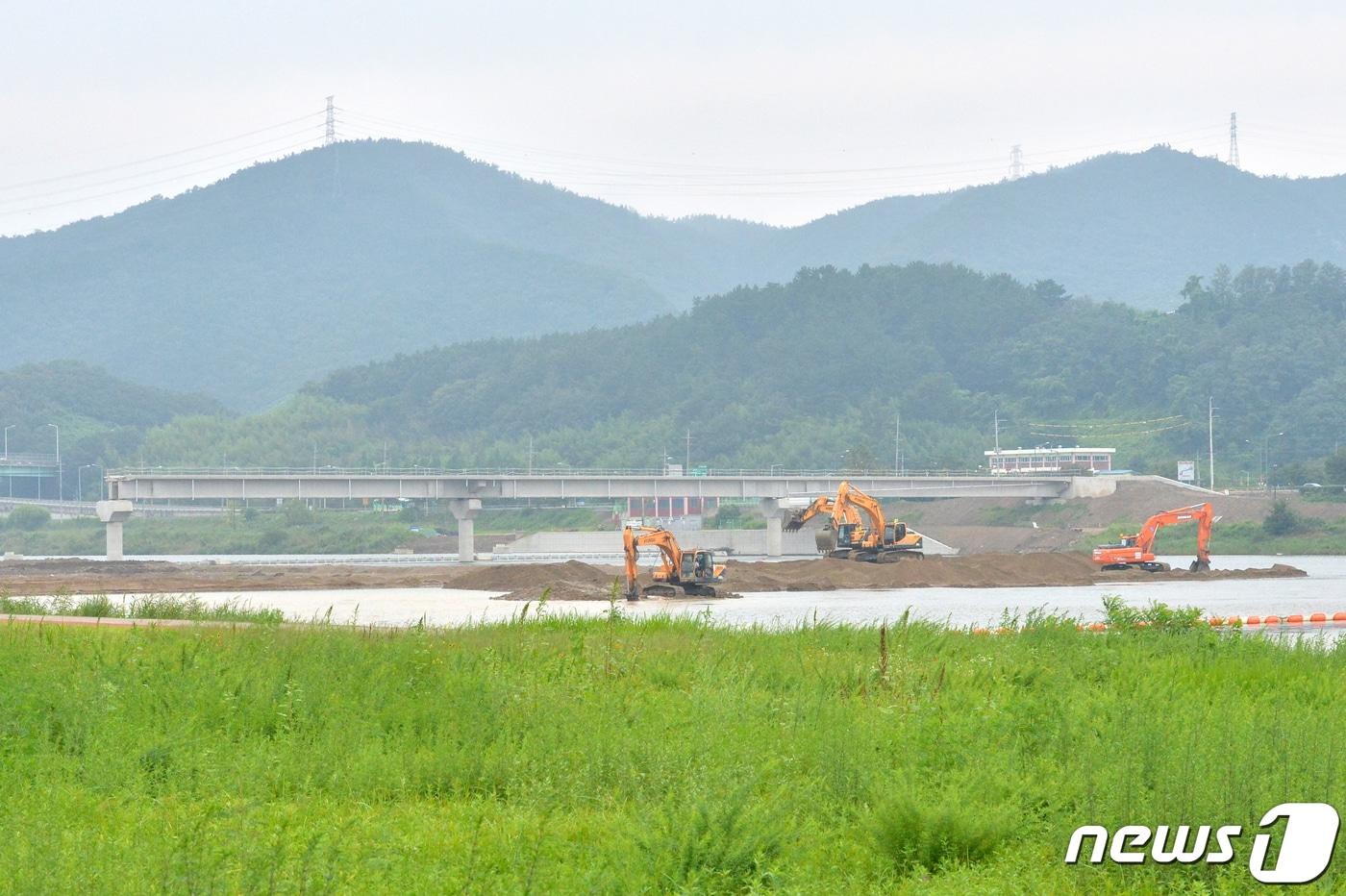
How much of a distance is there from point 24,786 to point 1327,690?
1587 centimetres

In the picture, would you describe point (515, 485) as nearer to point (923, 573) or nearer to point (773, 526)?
point (773, 526)

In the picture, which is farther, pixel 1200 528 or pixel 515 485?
pixel 515 485

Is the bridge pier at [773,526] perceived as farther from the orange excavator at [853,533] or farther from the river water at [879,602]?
the river water at [879,602]

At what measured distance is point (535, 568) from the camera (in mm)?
84438

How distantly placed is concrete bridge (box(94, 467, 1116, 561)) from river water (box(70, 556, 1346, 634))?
40.2 metres

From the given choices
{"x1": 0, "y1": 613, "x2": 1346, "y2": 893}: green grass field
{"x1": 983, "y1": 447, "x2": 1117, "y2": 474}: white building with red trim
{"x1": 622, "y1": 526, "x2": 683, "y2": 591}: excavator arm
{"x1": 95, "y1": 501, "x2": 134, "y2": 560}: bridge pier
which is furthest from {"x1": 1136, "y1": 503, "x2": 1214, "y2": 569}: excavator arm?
{"x1": 983, "y1": 447, "x2": 1117, "y2": 474}: white building with red trim

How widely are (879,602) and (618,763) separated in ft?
175

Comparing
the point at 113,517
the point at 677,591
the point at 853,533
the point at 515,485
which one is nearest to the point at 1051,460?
the point at 515,485

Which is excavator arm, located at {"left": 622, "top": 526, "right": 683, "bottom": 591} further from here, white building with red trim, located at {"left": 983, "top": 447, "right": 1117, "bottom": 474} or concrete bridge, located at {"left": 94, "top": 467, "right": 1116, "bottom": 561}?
white building with red trim, located at {"left": 983, "top": 447, "right": 1117, "bottom": 474}

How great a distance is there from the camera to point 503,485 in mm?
131000

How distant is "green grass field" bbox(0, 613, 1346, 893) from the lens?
1289 cm

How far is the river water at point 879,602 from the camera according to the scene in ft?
188

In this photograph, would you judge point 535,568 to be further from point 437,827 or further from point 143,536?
point 143,536

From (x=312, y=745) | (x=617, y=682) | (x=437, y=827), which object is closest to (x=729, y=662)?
(x=617, y=682)
